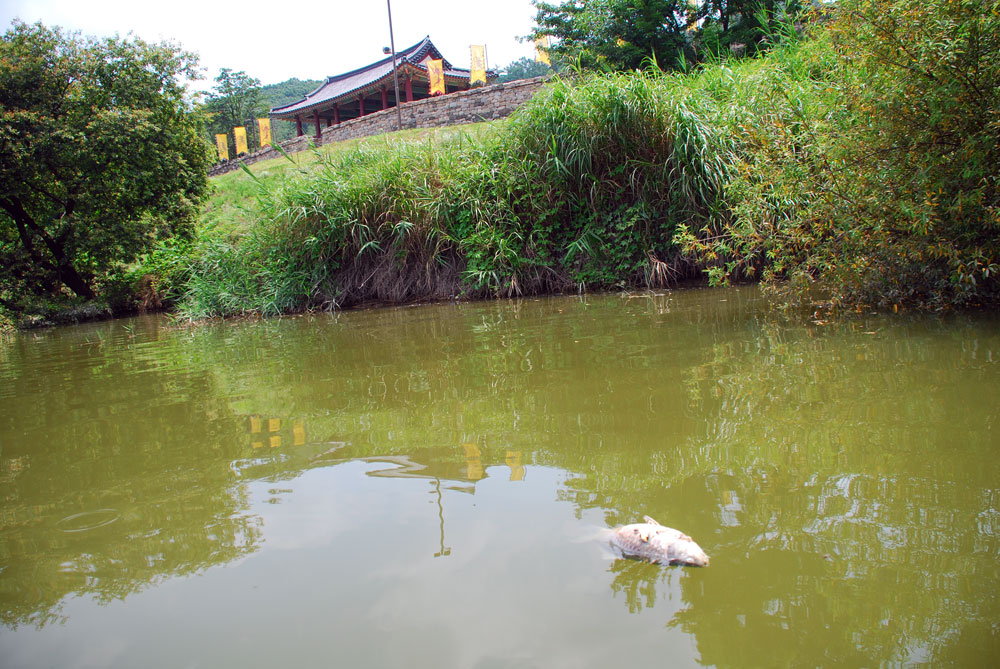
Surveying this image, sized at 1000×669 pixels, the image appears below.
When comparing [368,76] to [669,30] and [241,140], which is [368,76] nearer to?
[241,140]

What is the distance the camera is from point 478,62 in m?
21.2

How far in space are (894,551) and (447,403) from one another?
5.60 ft

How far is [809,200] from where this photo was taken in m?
4.34

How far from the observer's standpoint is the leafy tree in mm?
44594

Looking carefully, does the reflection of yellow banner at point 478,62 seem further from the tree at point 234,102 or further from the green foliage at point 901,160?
the green foliage at point 901,160

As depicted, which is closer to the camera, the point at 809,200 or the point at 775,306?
the point at 809,200

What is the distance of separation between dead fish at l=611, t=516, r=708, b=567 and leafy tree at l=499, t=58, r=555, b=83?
44.8 m

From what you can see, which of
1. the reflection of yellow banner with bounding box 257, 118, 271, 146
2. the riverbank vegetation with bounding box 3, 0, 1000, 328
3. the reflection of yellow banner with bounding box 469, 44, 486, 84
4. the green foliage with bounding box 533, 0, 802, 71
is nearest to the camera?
the riverbank vegetation with bounding box 3, 0, 1000, 328

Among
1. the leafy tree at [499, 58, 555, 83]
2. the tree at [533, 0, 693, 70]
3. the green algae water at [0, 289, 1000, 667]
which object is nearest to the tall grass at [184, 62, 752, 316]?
the green algae water at [0, 289, 1000, 667]

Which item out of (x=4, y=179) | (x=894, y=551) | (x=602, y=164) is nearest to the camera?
(x=894, y=551)

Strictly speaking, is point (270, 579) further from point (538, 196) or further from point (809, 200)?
point (538, 196)

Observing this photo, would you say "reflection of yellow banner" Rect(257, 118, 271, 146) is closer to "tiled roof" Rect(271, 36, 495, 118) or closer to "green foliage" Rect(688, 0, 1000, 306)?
"tiled roof" Rect(271, 36, 495, 118)

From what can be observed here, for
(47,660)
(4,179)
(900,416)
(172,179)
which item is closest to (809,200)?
(900,416)

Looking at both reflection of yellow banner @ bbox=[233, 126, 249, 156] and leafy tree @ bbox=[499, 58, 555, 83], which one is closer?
reflection of yellow banner @ bbox=[233, 126, 249, 156]
